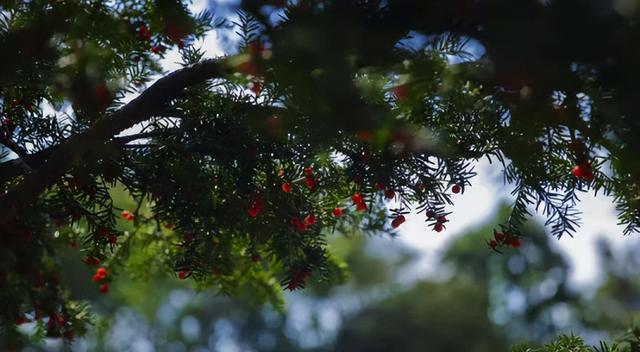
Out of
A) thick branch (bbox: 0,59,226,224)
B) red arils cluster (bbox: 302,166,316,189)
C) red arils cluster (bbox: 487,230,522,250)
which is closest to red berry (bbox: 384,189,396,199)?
red arils cluster (bbox: 302,166,316,189)

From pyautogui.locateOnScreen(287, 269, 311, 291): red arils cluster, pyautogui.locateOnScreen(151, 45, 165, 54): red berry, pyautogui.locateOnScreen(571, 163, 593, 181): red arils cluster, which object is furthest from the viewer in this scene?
pyautogui.locateOnScreen(151, 45, 165, 54): red berry

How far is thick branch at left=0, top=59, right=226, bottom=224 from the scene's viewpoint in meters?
2.32

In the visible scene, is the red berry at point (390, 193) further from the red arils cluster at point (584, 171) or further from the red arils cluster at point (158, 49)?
the red arils cluster at point (158, 49)

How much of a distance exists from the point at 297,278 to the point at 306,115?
1071 millimetres

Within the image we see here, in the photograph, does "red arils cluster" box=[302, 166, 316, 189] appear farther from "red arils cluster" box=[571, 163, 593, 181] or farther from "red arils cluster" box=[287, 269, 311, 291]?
"red arils cluster" box=[571, 163, 593, 181]

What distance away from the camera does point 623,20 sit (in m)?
1.54

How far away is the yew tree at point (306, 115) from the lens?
5.55 feet

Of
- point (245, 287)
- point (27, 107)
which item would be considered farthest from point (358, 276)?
point (27, 107)

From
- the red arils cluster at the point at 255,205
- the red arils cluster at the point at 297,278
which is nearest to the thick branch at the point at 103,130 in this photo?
the red arils cluster at the point at 255,205

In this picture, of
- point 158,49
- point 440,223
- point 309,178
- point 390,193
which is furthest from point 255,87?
point 158,49

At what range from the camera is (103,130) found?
7.87ft

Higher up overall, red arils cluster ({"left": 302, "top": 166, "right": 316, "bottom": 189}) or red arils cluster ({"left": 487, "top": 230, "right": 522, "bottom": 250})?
red arils cluster ({"left": 302, "top": 166, "right": 316, "bottom": 189})

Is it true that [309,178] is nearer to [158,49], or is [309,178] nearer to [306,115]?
[306,115]

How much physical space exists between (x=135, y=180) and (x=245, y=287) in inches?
77.2
